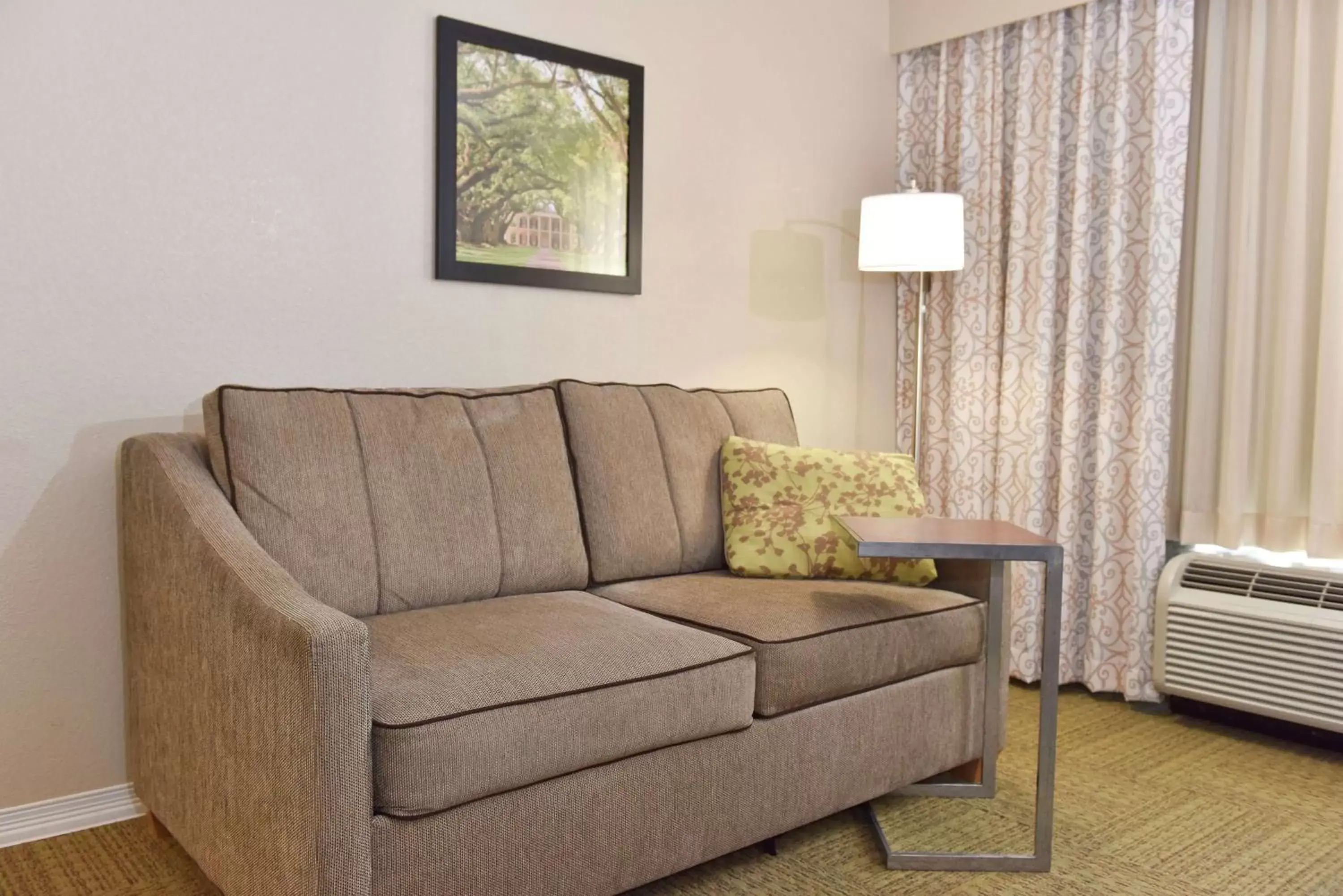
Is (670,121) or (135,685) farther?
(670,121)

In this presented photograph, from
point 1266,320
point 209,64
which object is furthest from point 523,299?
point 1266,320

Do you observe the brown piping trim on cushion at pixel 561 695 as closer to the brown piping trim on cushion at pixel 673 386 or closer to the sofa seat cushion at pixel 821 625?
the sofa seat cushion at pixel 821 625

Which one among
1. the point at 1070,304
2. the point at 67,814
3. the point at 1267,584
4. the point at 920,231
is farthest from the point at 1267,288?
the point at 67,814

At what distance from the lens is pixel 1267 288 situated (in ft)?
10.0

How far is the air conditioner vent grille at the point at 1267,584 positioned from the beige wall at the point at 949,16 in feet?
5.75

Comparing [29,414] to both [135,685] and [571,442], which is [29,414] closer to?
[135,685]

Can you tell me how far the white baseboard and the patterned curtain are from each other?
8.34ft

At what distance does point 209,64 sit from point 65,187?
41 cm

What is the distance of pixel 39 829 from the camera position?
2213mm

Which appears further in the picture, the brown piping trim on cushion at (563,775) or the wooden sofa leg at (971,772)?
the wooden sofa leg at (971,772)

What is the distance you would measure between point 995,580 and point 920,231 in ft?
4.19

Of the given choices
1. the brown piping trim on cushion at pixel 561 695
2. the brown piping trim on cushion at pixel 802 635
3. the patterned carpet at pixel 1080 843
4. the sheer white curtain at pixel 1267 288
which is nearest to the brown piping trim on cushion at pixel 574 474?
the brown piping trim on cushion at pixel 802 635

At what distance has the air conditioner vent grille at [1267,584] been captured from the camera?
9.41ft

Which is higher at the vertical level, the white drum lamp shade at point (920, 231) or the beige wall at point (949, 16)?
the beige wall at point (949, 16)
